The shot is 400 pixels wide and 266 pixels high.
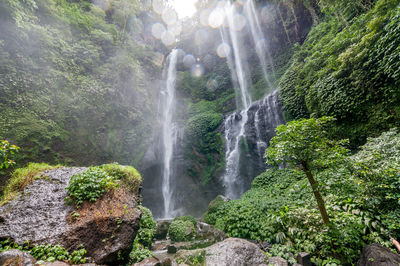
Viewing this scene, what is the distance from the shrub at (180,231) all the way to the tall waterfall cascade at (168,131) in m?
7.31

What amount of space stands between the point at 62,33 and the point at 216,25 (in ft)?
64.2

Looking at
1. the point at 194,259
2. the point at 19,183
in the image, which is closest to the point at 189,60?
the point at 19,183

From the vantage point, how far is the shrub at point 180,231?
720cm

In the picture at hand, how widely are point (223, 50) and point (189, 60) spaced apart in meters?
5.32

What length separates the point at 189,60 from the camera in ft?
84.5

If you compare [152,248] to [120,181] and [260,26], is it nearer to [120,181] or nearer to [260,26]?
[120,181]

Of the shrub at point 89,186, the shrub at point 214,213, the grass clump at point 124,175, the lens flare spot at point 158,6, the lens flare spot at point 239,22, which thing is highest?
the lens flare spot at point 158,6

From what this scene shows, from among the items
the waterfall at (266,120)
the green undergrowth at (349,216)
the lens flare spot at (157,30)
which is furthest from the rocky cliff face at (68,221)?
the lens flare spot at (157,30)

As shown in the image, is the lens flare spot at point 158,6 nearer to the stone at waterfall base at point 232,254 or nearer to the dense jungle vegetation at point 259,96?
the dense jungle vegetation at point 259,96

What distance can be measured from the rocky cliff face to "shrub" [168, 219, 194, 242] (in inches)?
131

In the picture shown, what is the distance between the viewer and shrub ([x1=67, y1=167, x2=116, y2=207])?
14.7 ft

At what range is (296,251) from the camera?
4000 mm

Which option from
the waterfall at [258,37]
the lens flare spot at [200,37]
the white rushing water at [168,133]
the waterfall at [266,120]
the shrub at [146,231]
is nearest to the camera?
the shrub at [146,231]

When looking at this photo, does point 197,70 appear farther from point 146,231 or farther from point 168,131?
point 146,231
